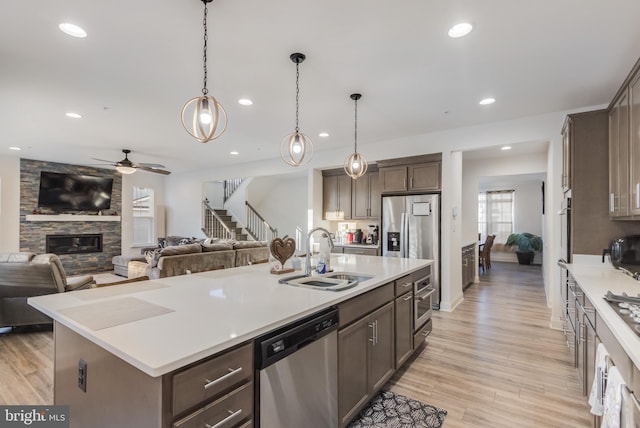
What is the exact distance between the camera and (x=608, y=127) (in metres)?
3.00

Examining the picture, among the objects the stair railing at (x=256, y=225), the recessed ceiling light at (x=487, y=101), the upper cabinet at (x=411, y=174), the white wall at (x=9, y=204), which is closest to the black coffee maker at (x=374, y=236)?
the upper cabinet at (x=411, y=174)

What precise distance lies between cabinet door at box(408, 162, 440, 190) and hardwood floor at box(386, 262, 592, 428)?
6.41ft

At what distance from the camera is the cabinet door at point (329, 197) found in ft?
21.8

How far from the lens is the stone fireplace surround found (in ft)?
23.8

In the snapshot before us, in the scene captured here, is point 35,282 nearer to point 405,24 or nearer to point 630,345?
point 405,24

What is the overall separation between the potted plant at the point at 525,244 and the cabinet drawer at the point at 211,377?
9926 millimetres

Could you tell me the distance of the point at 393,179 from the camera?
5.27 meters

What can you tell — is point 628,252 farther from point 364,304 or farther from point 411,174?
point 411,174

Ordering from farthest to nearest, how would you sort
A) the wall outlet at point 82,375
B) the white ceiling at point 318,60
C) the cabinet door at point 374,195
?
the cabinet door at point 374,195, the white ceiling at point 318,60, the wall outlet at point 82,375

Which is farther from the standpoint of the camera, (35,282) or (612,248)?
(35,282)

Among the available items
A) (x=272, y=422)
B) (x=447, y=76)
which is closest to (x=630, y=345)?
(x=272, y=422)

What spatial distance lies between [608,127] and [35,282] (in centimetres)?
638

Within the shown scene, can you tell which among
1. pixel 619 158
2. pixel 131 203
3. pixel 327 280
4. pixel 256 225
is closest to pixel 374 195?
pixel 619 158

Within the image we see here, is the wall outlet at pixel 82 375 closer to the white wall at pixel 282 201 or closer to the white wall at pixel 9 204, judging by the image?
the white wall at pixel 282 201
